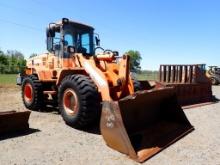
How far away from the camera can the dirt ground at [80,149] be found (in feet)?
16.7

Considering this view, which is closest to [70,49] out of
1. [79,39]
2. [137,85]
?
[79,39]

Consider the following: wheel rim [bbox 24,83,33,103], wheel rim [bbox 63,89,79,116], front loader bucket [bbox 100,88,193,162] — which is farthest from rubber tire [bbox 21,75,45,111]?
front loader bucket [bbox 100,88,193,162]

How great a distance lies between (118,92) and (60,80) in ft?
6.23

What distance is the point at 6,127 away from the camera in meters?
6.61

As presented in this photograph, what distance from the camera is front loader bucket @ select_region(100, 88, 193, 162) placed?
212 inches

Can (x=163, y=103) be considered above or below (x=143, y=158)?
above

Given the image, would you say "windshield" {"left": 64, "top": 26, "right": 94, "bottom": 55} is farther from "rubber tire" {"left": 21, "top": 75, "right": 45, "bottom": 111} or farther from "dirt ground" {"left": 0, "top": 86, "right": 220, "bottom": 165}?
"dirt ground" {"left": 0, "top": 86, "right": 220, "bottom": 165}

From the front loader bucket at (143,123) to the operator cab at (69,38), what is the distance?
296 centimetres

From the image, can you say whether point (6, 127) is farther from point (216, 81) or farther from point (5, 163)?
point (216, 81)

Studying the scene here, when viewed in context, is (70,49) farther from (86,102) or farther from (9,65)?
(9,65)

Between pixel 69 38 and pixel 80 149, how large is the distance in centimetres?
413

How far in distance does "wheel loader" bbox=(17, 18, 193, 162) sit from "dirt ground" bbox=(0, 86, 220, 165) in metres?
0.23

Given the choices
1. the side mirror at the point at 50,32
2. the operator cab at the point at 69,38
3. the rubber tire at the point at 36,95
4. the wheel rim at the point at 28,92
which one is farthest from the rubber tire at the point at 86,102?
the wheel rim at the point at 28,92

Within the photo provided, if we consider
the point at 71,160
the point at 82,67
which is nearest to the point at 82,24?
the point at 82,67
